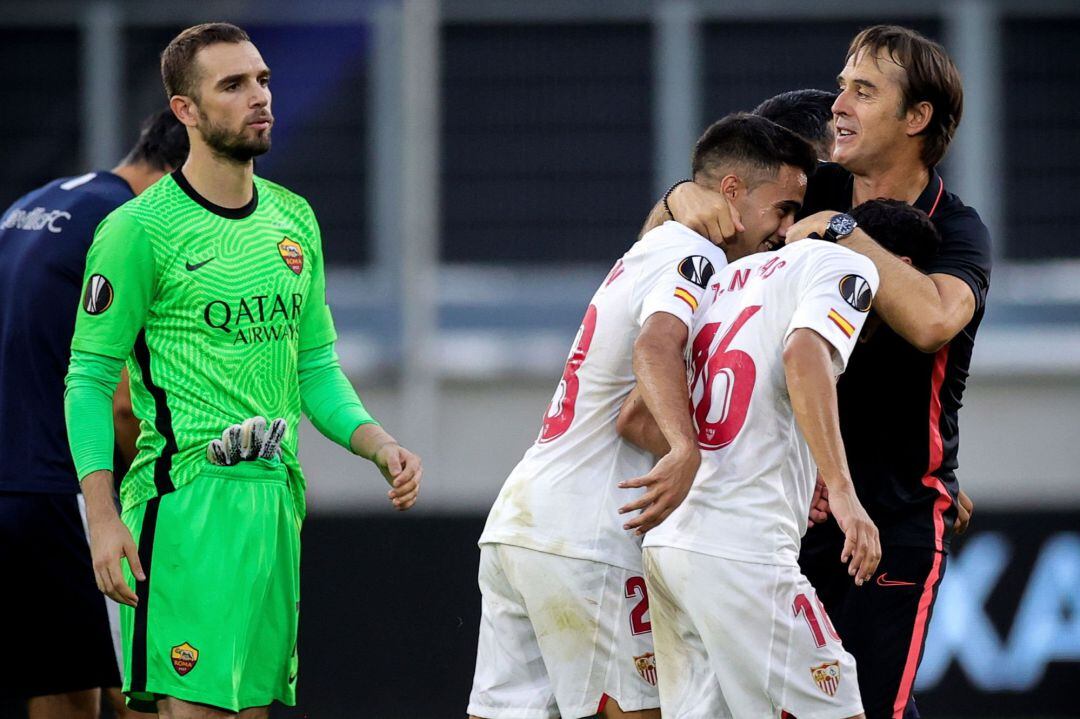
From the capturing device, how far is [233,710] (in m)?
4.00

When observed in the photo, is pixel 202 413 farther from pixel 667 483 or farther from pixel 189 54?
pixel 667 483

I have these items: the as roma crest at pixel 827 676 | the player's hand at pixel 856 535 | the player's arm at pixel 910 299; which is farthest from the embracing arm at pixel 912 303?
the as roma crest at pixel 827 676

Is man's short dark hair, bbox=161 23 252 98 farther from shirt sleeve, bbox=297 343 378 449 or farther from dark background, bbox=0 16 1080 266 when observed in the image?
dark background, bbox=0 16 1080 266

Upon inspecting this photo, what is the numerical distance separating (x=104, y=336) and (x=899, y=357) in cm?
198

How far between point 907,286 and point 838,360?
41 cm

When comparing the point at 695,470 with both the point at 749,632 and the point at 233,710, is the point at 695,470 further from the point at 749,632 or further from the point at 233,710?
the point at 233,710

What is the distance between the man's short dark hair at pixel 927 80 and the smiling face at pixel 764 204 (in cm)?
42

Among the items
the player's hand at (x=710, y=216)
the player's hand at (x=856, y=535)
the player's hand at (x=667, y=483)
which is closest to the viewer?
the player's hand at (x=856, y=535)

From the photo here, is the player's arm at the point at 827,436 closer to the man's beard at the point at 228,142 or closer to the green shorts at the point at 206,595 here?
the green shorts at the point at 206,595

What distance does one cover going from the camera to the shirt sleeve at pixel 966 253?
4090 millimetres

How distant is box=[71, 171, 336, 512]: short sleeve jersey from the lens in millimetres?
4043

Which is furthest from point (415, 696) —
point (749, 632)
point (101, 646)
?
point (749, 632)

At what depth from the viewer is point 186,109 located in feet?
14.0

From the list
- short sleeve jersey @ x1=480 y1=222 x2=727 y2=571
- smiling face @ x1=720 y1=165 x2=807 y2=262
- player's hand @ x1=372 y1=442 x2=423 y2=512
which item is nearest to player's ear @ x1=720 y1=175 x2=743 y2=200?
smiling face @ x1=720 y1=165 x2=807 y2=262
